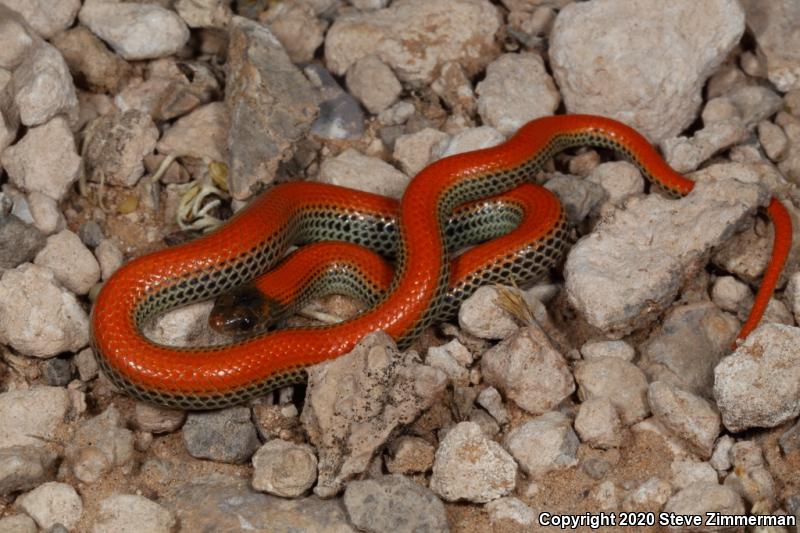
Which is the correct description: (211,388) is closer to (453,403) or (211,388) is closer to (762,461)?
(453,403)

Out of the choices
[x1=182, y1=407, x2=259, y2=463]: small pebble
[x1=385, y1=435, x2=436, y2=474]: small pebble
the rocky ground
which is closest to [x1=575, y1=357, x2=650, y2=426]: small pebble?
the rocky ground

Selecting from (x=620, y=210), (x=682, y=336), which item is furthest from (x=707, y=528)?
(x=620, y=210)

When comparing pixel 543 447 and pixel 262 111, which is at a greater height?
→ pixel 262 111

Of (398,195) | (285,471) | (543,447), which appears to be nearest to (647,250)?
(543,447)

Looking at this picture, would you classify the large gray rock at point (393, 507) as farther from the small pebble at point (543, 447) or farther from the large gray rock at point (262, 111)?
the large gray rock at point (262, 111)

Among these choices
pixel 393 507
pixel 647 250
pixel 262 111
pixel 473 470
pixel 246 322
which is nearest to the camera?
pixel 393 507

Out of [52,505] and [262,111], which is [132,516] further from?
[262,111]

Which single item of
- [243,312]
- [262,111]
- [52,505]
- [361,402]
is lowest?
[52,505]
